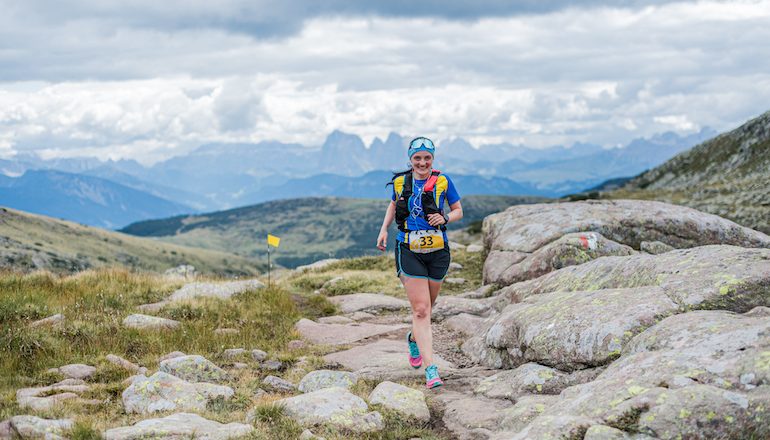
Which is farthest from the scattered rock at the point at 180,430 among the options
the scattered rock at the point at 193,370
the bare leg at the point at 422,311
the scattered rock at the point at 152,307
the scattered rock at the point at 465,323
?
the scattered rock at the point at 152,307

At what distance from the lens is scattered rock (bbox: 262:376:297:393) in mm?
9469

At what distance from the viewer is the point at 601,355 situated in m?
8.38

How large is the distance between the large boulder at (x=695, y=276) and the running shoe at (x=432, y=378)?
12.7ft

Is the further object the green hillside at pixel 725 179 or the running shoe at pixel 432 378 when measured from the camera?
the green hillside at pixel 725 179

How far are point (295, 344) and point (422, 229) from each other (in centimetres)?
482

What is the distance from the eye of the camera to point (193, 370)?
9.70 metres

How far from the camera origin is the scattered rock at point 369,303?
1698cm

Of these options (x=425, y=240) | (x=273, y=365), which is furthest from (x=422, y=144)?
(x=273, y=365)

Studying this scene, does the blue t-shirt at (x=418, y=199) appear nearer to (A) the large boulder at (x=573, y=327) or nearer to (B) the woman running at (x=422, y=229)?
(B) the woman running at (x=422, y=229)

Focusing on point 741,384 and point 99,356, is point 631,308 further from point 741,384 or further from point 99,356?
point 99,356

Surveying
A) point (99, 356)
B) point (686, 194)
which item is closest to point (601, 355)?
point (99, 356)

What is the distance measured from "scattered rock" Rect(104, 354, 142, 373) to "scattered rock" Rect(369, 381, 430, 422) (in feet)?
14.3

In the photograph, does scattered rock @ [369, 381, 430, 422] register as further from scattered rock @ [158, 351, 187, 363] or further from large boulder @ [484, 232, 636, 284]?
large boulder @ [484, 232, 636, 284]

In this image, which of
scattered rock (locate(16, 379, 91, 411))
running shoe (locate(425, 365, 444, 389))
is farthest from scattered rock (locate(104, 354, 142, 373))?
running shoe (locate(425, 365, 444, 389))
